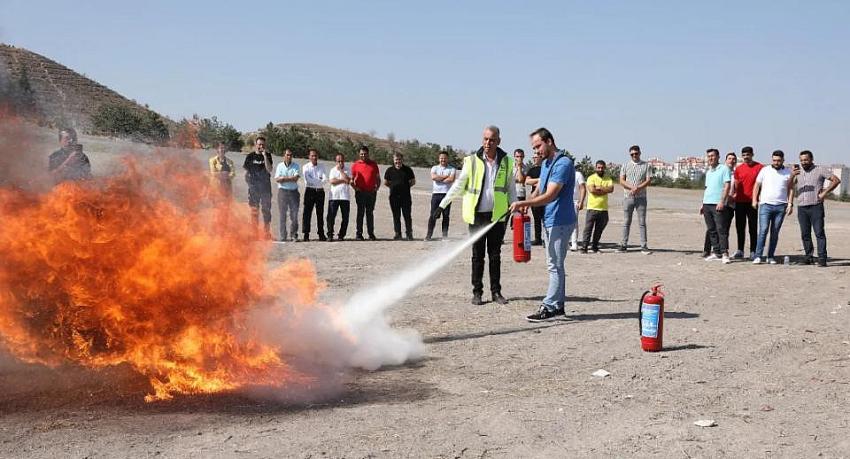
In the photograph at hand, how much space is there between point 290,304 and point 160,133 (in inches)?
85.0

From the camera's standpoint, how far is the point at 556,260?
823 cm

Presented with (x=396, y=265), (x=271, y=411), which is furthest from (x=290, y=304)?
(x=396, y=265)

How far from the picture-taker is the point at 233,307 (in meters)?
6.11

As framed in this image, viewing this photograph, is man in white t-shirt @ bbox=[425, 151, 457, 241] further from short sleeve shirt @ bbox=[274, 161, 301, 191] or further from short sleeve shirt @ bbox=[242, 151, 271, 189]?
short sleeve shirt @ bbox=[242, 151, 271, 189]

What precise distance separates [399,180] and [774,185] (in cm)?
813

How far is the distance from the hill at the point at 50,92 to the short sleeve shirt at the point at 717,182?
10.4 meters

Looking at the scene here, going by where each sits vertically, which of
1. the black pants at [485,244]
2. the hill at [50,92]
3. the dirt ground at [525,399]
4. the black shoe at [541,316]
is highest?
the hill at [50,92]

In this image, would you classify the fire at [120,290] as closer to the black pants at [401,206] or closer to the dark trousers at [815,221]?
the dark trousers at [815,221]

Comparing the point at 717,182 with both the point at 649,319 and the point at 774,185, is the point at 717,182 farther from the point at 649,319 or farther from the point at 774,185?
the point at 649,319

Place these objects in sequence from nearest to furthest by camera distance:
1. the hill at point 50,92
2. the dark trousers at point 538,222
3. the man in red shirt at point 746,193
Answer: the hill at point 50,92
the man in red shirt at point 746,193
the dark trousers at point 538,222

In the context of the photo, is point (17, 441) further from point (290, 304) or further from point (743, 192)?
point (743, 192)

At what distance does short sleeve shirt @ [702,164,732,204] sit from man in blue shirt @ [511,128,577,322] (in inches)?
257

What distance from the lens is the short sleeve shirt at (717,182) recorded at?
13.6m

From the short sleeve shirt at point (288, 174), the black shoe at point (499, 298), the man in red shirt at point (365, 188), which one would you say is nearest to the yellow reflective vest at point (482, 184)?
the black shoe at point (499, 298)
